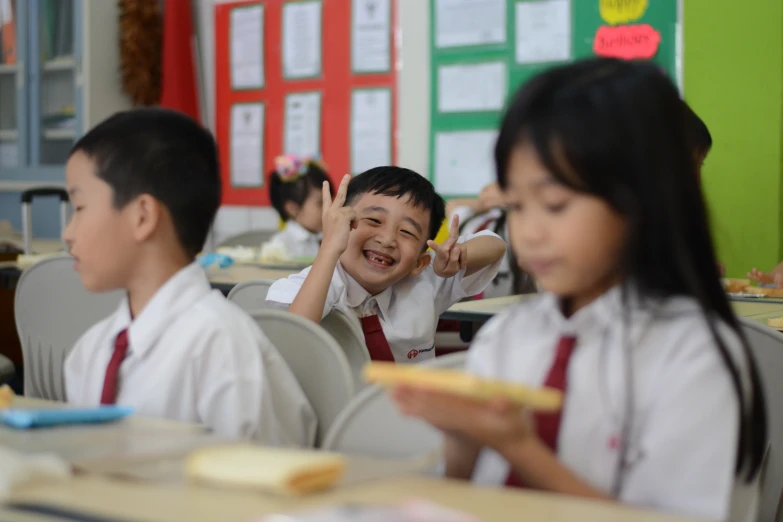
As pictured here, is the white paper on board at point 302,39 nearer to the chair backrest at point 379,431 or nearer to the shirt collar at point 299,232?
the shirt collar at point 299,232

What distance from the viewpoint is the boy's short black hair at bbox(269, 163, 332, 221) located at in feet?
14.2

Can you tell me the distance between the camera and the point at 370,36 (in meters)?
5.05

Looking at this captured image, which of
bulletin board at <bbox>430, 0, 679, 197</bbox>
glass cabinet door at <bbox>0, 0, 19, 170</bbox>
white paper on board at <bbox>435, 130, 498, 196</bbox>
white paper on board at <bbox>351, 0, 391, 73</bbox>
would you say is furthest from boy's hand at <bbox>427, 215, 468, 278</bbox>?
glass cabinet door at <bbox>0, 0, 19, 170</bbox>

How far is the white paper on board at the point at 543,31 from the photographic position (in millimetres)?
4301

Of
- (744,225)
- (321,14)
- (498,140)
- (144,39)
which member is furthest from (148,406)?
(144,39)

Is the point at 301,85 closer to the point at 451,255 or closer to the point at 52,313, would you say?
the point at 52,313

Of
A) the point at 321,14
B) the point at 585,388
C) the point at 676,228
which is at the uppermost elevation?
the point at 321,14

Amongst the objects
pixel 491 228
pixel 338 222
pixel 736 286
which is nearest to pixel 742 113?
pixel 491 228

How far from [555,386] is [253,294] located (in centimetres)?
109

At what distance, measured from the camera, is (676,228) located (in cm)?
93

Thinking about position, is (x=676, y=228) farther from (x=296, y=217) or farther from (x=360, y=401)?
(x=296, y=217)

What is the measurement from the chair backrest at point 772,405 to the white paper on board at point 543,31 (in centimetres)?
302

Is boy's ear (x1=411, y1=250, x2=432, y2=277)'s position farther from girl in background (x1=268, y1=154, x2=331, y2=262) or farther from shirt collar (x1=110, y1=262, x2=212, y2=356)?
girl in background (x1=268, y1=154, x2=331, y2=262)

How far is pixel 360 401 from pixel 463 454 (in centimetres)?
17
